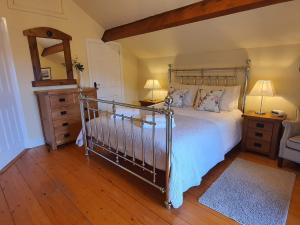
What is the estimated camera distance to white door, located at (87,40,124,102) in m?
4.06

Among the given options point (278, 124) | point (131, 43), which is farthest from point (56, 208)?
point (131, 43)

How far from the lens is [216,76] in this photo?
358cm

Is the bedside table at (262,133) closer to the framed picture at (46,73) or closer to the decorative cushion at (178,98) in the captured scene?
the decorative cushion at (178,98)

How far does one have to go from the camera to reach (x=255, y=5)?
2053 mm

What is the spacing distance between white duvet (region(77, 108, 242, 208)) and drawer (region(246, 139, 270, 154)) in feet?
0.90

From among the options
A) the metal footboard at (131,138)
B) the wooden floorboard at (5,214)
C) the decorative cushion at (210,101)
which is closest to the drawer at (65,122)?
the metal footboard at (131,138)

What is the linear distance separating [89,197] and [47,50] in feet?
8.75

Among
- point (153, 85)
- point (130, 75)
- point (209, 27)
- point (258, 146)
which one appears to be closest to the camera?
point (258, 146)

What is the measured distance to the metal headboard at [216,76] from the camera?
323 cm

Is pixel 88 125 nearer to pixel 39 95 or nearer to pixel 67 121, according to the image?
pixel 67 121

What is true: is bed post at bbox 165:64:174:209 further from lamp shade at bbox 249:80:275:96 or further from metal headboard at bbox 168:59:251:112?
metal headboard at bbox 168:59:251:112

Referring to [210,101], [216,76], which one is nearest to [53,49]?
[210,101]

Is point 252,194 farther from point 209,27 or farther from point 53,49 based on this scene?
point 53,49

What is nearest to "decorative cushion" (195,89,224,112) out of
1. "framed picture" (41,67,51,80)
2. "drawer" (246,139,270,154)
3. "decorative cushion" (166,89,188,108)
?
"decorative cushion" (166,89,188,108)
